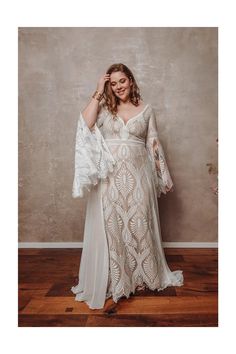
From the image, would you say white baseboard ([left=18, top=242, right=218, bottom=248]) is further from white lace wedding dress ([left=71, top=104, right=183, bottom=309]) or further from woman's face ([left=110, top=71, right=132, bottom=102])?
woman's face ([left=110, top=71, right=132, bottom=102])

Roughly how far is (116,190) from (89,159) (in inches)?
11.3

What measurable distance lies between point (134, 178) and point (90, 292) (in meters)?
0.82

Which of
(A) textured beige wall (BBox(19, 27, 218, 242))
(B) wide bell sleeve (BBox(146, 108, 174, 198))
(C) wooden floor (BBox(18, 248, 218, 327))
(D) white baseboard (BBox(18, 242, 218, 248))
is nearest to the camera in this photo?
(C) wooden floor (BBox(18, 248, 218, 327))

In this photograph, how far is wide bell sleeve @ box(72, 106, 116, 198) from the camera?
91.7 inches

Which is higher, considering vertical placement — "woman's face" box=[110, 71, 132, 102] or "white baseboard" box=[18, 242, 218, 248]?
"woman's face" box=[110, 71, 132, 102]

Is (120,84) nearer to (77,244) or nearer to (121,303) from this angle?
(121,303)

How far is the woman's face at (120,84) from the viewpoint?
243 cm

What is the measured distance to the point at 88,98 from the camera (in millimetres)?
3736

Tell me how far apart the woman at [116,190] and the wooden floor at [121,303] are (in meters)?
0.09

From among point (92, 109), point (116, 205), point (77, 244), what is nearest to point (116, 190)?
point (116, 205)

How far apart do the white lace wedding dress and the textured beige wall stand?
124 cm

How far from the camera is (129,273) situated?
246cm

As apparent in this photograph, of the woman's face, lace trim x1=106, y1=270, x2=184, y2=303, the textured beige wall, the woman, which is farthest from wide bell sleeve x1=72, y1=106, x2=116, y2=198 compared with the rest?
the textured beige wall

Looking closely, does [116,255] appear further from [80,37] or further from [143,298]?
[80,37]
